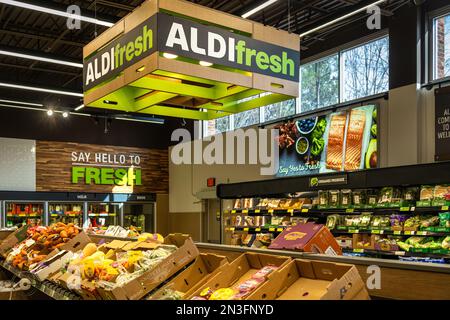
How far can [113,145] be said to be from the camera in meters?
14.0

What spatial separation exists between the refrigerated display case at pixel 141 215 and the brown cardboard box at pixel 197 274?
11.5 meters

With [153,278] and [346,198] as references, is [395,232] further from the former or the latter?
[153,278]

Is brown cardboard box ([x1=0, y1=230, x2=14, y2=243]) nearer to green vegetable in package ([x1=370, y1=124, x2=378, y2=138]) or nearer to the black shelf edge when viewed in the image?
the black shelf edge

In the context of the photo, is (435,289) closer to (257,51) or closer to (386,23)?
(257,51)

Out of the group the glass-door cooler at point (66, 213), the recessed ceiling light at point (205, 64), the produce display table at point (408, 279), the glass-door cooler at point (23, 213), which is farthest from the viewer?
the glass-door cooler at point (66, 213)

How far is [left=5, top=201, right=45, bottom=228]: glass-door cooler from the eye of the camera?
11948 mm

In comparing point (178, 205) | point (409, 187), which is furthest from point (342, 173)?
point (178, 205)

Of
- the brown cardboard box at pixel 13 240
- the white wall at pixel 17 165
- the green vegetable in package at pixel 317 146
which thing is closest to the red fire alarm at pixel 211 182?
the green vegetable in package at pixel 317 146

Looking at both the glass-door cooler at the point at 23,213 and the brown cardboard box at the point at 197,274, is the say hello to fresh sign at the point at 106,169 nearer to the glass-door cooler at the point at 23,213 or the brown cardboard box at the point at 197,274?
the glass-door cooler at the point at 23,213

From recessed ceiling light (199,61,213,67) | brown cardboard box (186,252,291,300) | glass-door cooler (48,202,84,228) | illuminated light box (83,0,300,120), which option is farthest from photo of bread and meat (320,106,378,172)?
glass-door cooler (48,202,84,228)

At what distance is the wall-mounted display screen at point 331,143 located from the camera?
27.4 ft

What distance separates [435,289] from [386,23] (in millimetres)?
7207

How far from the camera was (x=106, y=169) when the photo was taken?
1380 centimetres

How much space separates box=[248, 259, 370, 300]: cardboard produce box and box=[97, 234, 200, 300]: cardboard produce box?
Answer: 0.71 m
